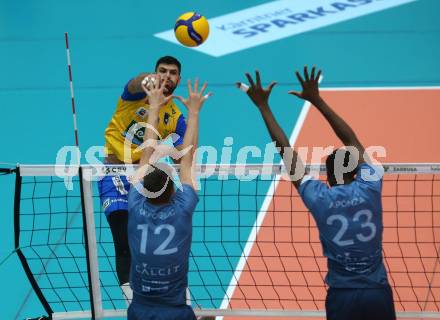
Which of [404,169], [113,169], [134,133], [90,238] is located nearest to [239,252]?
[134,133]

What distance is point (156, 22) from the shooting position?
14.4m

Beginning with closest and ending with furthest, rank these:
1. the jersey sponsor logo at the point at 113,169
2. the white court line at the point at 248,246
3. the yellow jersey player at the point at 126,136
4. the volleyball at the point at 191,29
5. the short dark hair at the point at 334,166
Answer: the short dark hair at the point at 334,166 → the jersey sponsor logo at the point at 113,169 → the yellow jersey player at the point at 126,136 → the white court line at the point at 248,246 → the volleyball at the point at 191,29

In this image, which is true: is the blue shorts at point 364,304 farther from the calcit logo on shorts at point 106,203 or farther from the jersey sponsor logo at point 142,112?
the jersey sponsor logo at point 142,112

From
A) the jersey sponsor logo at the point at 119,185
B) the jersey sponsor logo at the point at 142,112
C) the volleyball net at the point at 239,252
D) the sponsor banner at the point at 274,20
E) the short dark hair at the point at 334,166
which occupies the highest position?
the sponsor banner at the point at 274,20

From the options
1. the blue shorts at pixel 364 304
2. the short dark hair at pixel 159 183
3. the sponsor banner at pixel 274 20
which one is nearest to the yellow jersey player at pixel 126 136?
the short dark hair at pixel 159 183

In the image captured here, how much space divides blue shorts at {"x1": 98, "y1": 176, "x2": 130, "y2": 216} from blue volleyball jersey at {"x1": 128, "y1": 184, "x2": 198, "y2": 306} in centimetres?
159

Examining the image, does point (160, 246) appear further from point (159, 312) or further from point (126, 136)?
point (126, 136)

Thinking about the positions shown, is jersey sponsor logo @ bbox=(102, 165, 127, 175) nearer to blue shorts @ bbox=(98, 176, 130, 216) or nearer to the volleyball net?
the volleyball net

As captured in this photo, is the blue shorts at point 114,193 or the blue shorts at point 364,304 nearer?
the blue shorts at point 364,304

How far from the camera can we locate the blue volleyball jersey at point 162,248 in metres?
4.86

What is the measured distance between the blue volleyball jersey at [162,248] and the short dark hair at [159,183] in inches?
2.6

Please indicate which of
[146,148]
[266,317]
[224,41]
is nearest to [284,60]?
[224,41]

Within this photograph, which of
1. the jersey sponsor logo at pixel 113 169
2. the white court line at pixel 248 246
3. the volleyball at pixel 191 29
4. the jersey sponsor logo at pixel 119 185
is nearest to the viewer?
the jersey sponsor logo at pixel 113 169

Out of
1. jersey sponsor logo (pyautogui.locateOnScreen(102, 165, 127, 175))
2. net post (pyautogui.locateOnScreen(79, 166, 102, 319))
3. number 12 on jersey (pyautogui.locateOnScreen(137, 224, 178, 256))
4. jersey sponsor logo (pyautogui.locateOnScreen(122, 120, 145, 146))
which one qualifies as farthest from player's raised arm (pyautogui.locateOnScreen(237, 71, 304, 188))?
jersey sponsor logo (pyautogui.locateOnScreen(122, 120, 145, 146))
